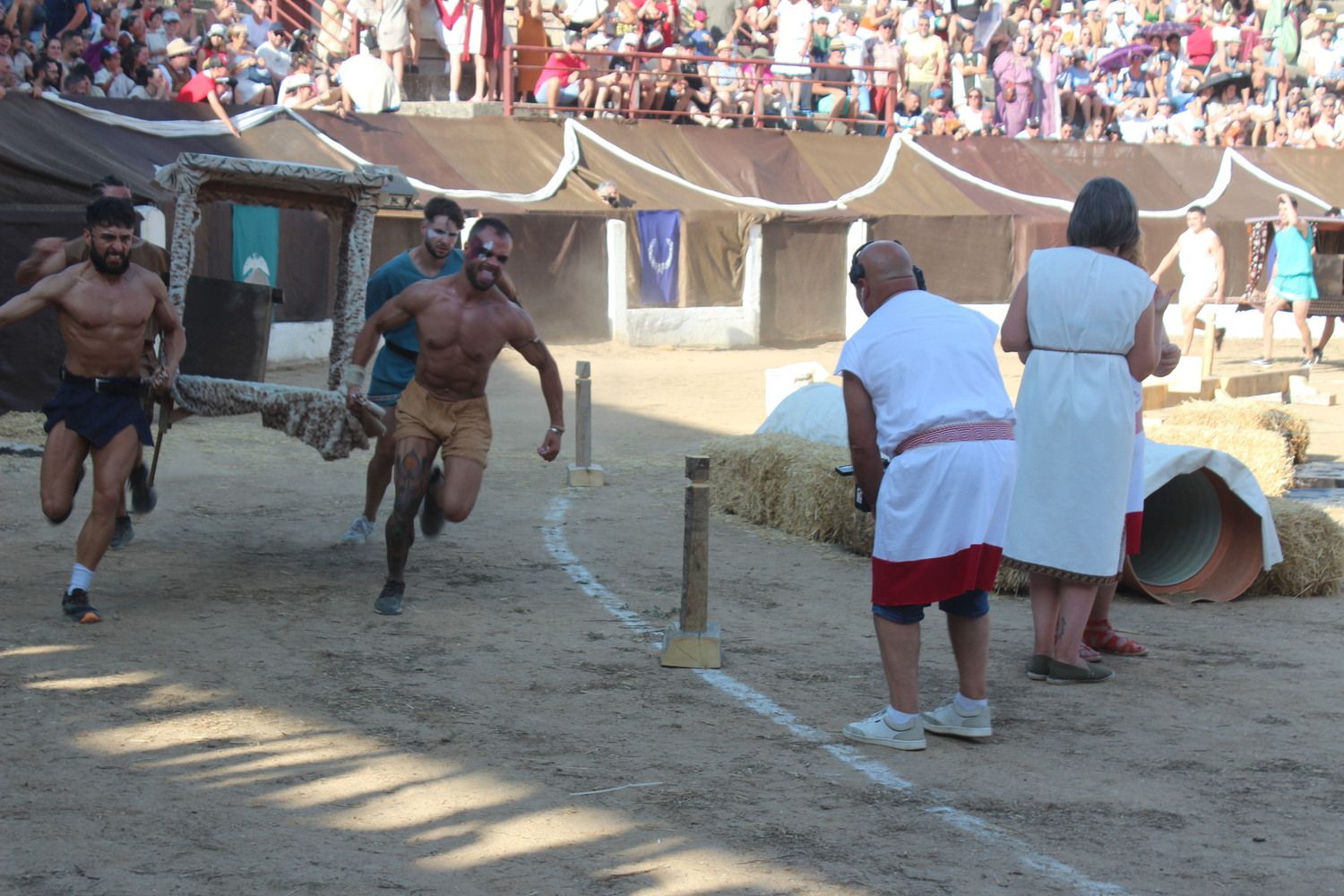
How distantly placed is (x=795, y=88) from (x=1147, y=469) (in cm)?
2050

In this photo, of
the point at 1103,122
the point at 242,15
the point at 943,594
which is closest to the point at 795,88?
the point at 1103,122

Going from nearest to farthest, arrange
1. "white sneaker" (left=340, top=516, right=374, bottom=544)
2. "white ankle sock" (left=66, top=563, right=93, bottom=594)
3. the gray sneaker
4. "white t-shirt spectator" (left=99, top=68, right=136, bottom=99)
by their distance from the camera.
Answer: "white ankle sock" (left=66, top=563, right=93, bottom=594)
the gray sneaker
"white sneaker" (left=340, top=516, right=374, bottom=544)
"white t-shirt spectator" (left=99, top=68, right=136, bottom=99)

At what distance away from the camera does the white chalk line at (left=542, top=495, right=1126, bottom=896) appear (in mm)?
4391

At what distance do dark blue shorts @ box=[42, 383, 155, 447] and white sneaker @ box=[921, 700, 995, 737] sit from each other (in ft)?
12.9

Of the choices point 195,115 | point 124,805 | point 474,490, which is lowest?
point 124,805

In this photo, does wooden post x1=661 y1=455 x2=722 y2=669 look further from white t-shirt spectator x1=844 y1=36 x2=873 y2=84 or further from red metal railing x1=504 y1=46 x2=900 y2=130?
white t-shirt spectator x1=844 y1=36 x2=873 y2=84

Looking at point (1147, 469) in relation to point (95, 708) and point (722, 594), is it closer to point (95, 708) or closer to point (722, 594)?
point (722, 594)

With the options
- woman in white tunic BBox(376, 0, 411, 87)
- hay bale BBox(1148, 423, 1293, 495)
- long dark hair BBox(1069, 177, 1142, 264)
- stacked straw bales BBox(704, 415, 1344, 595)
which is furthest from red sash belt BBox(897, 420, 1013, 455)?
woman in white tunic BBox(376, 0, 411, 87)

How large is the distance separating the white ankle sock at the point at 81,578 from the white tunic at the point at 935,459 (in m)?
3.67

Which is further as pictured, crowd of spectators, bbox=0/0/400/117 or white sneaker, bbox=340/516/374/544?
crowd of spectators, bbox=0/0/400/117

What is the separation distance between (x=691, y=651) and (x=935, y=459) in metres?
1.76

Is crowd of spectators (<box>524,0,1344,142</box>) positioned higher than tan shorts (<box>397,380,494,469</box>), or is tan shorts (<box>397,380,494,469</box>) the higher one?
crowd of spectators (<box>524,0,1344,142</box>)

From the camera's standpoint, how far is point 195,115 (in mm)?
18453

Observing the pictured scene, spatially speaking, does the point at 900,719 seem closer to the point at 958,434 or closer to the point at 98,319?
the point at 958,434
